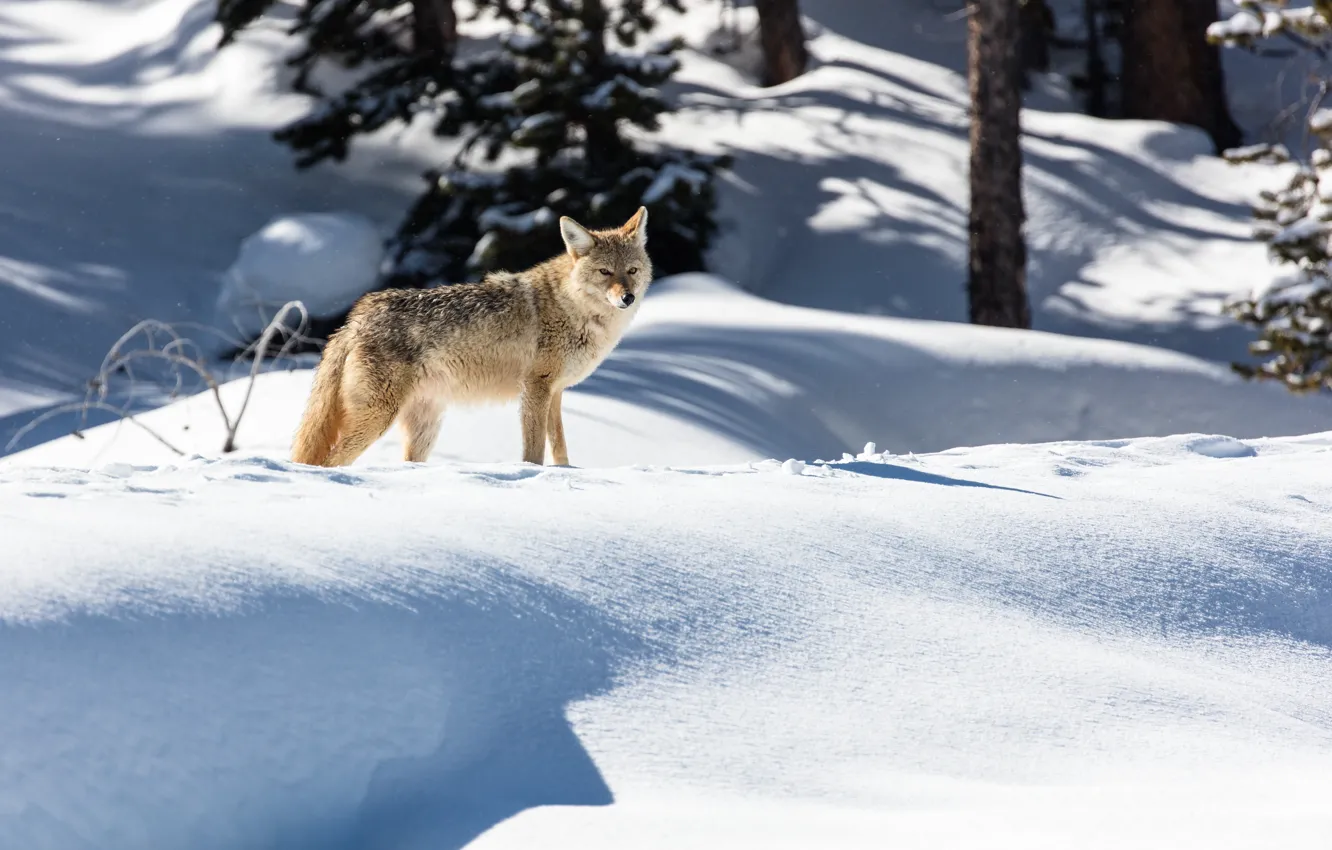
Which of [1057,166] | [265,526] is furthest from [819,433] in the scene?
[1057,166]

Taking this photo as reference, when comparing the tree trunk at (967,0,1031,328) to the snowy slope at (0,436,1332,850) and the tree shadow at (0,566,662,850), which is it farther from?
the tree shadow at (0,566,662,850)

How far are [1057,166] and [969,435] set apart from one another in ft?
30.5

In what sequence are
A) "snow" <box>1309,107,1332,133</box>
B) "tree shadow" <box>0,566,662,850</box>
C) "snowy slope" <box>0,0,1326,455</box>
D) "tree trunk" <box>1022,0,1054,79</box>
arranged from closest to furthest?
"tree shadow" <box>0,566,662,850</box>, "snow" <box>1309,107,1332,133</box>, "snowy slope" <box>0,0,1326,455</box>, "tree trunk" <box>1022,0,1054,79</box>

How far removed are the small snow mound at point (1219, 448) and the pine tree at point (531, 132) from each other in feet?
28.9

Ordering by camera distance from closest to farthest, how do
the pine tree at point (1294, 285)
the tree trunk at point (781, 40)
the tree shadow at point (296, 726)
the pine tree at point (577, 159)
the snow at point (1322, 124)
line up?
the tree shadow at point (296, 726), the pine tree at point (1294, 285), the snow at point (1322, 124), the pine tree at point (577, 159), the tree trunk at point (781, 40)

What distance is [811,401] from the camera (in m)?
10.7

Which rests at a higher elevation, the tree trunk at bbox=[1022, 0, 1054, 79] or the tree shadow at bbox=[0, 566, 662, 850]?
the tree trunk at bbox=[1022, 0, 1054, 79]

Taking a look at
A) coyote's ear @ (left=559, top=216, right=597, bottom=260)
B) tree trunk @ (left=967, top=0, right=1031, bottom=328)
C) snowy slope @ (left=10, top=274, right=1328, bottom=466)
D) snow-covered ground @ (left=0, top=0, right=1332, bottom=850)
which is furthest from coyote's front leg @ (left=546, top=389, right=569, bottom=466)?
tree trunk @ (left=967, top=0, right=1031, bottom=328)

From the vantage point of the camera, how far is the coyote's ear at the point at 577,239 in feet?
23.7

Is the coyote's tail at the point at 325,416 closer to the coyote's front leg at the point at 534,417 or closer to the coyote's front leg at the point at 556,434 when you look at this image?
the coyote's front leg at the point at 534,417

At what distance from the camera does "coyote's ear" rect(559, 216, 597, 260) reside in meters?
7.22

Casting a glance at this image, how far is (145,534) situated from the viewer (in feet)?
12.7

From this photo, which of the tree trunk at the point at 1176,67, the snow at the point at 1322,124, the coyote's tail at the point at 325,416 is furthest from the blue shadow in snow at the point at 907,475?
the tree trunk at the point at 1176,67

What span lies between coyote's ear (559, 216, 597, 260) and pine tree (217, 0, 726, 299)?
25.6 ft
